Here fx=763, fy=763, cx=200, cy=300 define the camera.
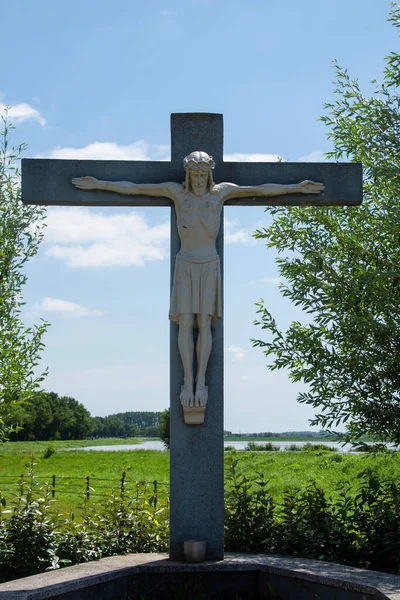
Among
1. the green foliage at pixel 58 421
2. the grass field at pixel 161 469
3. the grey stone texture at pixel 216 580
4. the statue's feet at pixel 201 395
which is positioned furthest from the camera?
the green foliage at pixel 58 421

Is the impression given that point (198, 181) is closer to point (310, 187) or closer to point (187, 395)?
point (310, 187)

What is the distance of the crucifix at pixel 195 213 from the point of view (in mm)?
5734

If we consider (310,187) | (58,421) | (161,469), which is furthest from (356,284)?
(58,421)

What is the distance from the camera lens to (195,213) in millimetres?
5871

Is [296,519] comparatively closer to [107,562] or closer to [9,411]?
[107,562]

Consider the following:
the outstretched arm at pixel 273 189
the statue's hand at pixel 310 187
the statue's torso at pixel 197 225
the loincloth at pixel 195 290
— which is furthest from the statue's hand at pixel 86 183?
the statue's hand at pixel 310 187

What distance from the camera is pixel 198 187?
5.90 metres

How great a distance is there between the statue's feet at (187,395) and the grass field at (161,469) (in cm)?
127

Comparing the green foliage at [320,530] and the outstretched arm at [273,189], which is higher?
the outstretched arm at [273,189]

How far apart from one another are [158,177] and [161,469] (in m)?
13.6

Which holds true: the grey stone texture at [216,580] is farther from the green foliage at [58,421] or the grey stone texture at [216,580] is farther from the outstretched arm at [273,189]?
the green foliage at [58,421]

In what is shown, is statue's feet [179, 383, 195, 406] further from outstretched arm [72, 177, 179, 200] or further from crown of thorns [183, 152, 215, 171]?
crown of thorns [183, 152, 215, 171]


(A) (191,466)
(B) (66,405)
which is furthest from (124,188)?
(B) (66,405)

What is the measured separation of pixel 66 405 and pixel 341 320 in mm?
51087
